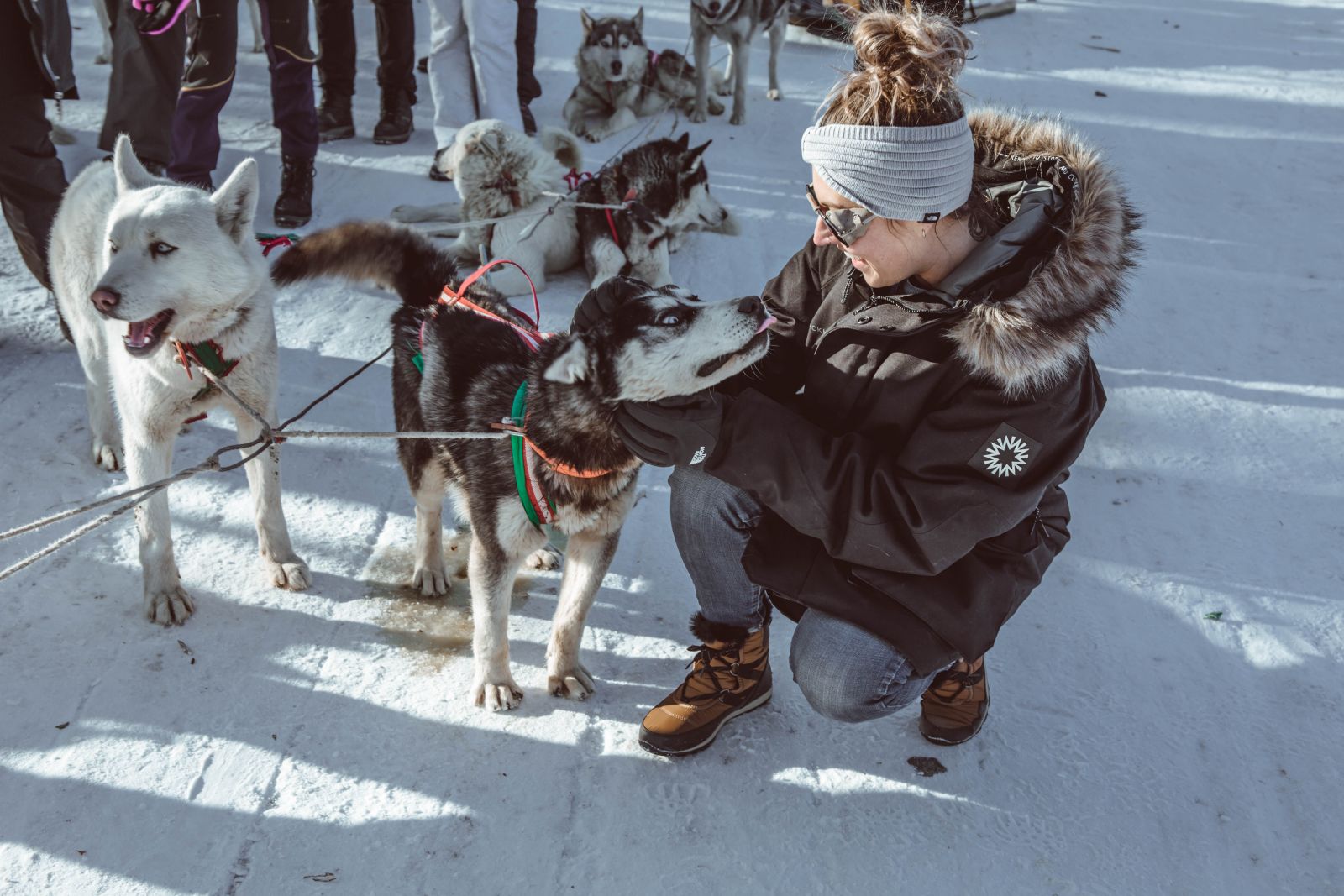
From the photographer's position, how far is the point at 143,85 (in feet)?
10.6

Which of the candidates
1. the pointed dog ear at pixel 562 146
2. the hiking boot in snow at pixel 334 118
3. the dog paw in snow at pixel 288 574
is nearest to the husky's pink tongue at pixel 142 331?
the dog paw in snow at pixel 288 574

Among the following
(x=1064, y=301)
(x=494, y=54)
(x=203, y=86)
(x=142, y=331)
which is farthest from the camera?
(x=494, y=54)

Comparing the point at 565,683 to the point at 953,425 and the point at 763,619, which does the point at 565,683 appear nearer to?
the point at 763,619

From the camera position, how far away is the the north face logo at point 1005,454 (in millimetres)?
1592

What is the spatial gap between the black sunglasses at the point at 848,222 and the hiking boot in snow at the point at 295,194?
3.03m

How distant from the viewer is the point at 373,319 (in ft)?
11.5

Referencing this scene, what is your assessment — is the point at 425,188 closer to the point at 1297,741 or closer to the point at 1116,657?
the point at 1116,657

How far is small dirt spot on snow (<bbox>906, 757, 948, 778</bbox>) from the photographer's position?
2006mm

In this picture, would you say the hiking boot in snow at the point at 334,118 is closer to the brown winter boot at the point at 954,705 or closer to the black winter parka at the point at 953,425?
the black winter parka at the point at 953,425

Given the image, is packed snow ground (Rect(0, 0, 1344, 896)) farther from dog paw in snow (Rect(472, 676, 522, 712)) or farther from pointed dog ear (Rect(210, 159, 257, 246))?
pointed dog ear (Rect(210, 159, 257, 246))

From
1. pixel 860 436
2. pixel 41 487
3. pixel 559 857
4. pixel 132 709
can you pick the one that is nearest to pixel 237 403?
pixel 132 709

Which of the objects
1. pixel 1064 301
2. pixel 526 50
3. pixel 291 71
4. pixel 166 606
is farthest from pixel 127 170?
pixel 526 50

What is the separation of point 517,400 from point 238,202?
757 millimetres

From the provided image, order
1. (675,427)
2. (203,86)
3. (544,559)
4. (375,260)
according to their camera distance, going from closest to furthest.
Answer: (675,427) < (375,260) < (544,559) < (203,86)
